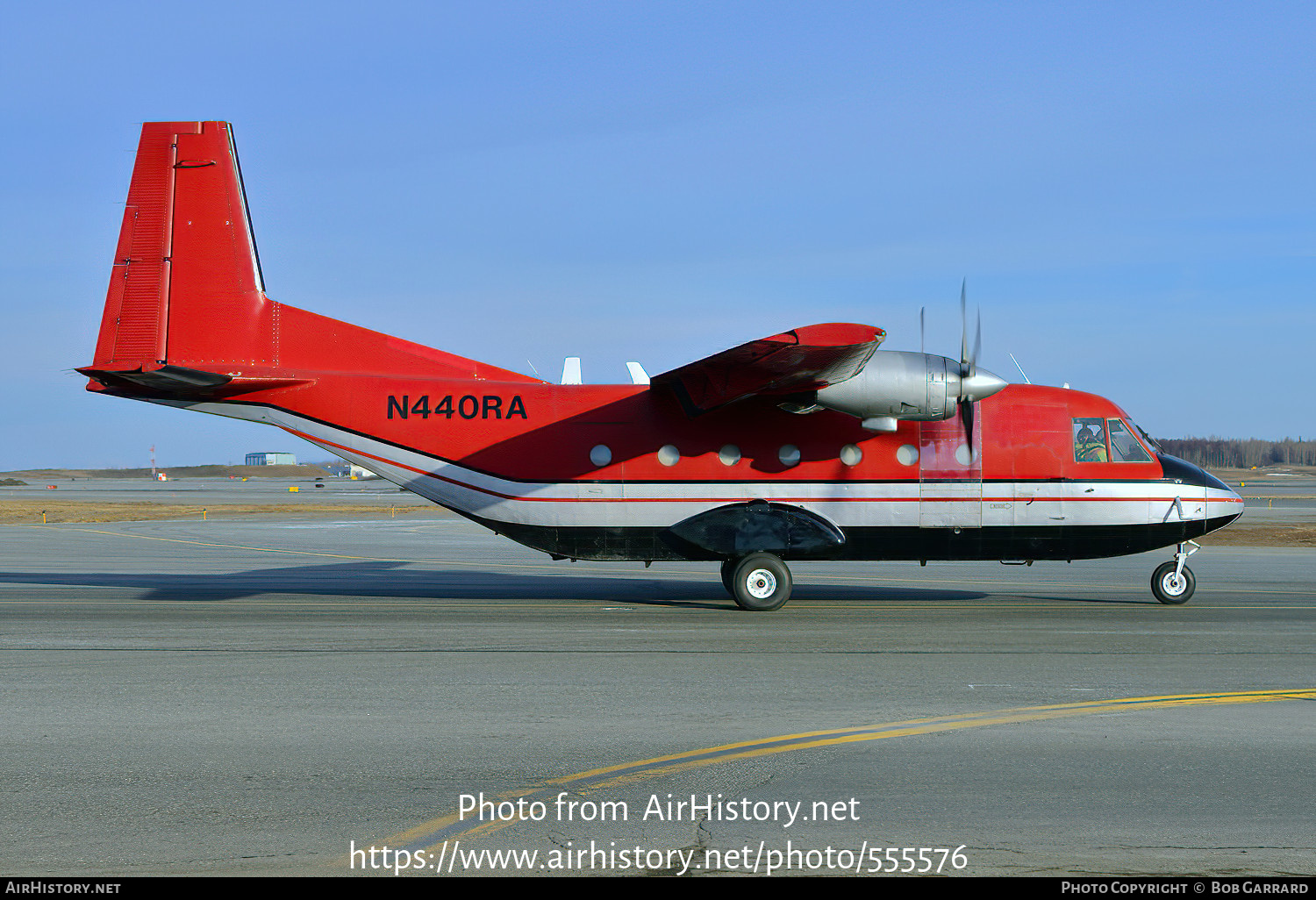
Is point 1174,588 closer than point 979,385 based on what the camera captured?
No

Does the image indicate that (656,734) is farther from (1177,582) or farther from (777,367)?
(1177,582)

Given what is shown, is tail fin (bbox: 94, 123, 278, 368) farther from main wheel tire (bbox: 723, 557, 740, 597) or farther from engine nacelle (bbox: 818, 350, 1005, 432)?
engine nacelle (bbox: 818, 350, 1005, 432)

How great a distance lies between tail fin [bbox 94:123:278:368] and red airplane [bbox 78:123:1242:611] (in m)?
0.03

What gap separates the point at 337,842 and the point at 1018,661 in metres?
7.81

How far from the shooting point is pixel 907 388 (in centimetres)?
1460

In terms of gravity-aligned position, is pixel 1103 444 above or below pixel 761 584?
above

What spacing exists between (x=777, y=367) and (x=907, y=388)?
2142 millimetres

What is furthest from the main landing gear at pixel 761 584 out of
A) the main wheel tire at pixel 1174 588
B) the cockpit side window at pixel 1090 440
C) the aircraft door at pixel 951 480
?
the main wheel tire at pixel 1174 588

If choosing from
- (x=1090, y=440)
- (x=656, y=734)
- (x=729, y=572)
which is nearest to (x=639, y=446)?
(x=729, y=572)

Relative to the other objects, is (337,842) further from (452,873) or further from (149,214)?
(149,214)

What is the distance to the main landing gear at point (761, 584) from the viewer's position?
1527 centimetres

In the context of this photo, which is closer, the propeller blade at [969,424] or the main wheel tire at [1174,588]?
the propeller blade at [969,424]

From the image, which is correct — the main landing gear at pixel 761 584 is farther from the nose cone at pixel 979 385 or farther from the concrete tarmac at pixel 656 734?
the nose cone at pixel 979 385
